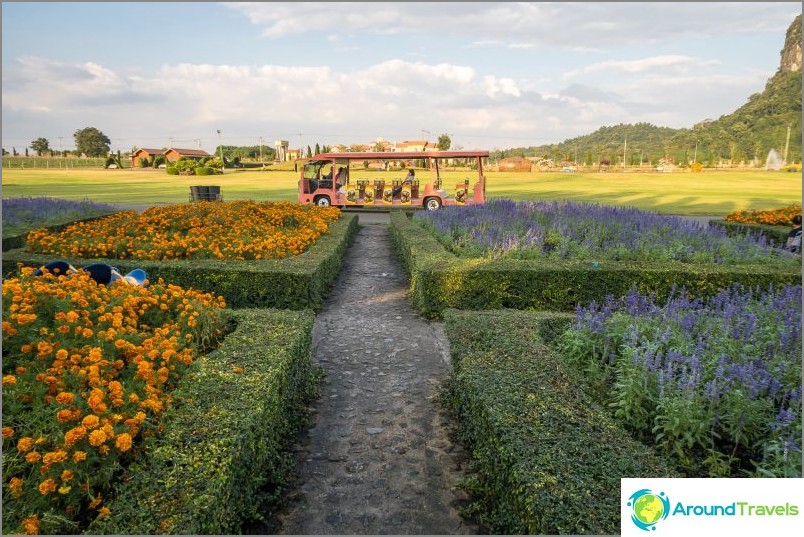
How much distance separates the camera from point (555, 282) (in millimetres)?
7098

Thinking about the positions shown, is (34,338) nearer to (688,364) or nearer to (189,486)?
(189,486)

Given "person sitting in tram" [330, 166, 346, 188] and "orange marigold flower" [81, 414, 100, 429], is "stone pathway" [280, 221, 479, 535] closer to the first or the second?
"orange marigold flower" [81, 414, 100, 429]

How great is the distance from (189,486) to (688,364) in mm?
3409

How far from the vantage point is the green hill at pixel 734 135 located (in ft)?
248

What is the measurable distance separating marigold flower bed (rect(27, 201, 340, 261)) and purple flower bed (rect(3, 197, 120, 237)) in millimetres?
2223

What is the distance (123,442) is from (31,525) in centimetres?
44

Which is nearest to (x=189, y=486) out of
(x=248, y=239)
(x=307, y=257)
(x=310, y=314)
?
(x=310, y=314)

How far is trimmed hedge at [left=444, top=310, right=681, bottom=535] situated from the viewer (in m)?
2.28

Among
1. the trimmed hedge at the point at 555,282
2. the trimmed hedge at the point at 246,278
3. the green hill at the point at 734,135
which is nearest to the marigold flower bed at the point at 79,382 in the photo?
the trimmed hedge at the point at 246,278

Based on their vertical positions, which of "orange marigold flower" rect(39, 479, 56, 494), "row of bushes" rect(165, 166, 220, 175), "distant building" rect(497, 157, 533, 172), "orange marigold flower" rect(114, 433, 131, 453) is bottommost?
"orange marigold flower" rect(39, 479, 56, 494)

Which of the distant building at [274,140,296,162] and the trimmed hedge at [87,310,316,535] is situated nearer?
the trimmed hedge at [87,310,316,535]

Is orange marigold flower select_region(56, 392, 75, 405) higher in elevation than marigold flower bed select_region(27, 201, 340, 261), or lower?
lower

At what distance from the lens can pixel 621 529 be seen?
84.0 inches

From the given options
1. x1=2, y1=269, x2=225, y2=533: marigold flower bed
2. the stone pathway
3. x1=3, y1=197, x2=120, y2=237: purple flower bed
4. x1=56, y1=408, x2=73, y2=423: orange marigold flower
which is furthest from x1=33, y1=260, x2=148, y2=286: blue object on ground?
x1=3, y1=197, x2=120, y2=237: purple flower bed
